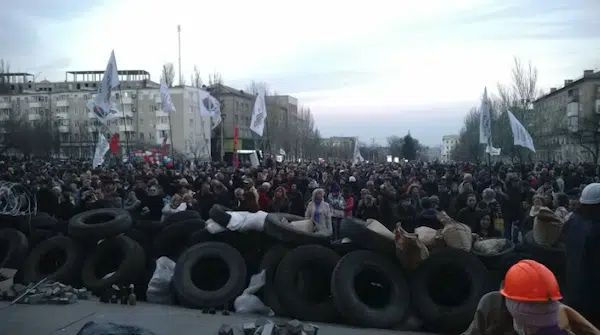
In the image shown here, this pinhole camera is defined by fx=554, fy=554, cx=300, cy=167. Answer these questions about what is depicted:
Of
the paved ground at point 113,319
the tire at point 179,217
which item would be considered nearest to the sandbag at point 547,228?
the paved ground at point 113,319

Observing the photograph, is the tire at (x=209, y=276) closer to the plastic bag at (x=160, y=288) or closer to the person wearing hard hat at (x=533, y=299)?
the plastic bag at (x=160, y=288)

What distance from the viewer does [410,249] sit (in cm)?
840

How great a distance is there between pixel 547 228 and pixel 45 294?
8144 mm

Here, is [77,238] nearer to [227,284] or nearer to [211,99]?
[227,284]

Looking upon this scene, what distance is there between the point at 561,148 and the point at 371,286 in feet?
226

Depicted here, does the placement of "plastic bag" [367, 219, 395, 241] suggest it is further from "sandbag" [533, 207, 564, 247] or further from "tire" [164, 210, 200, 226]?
"tire" [164, 210, 200, 226]

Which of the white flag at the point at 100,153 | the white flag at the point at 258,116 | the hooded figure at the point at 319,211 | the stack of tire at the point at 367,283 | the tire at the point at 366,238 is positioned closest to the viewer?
the stack of tire at the point at 367,283

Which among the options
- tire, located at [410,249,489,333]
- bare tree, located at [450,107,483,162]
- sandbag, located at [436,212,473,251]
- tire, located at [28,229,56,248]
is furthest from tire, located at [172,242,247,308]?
bare tree, located at [450,107,483,162]

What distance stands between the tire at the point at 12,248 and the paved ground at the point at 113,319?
2.68m

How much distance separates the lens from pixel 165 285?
9805 millimetres

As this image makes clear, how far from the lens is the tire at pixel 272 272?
29.7 feet

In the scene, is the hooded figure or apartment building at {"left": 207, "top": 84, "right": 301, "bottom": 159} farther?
apartment building at {"left": 207, "top": 84, "right": 301, "bottom": 159}

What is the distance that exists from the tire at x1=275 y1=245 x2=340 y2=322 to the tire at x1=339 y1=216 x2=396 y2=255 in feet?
1.80

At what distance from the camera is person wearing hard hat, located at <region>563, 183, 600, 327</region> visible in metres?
4.27
